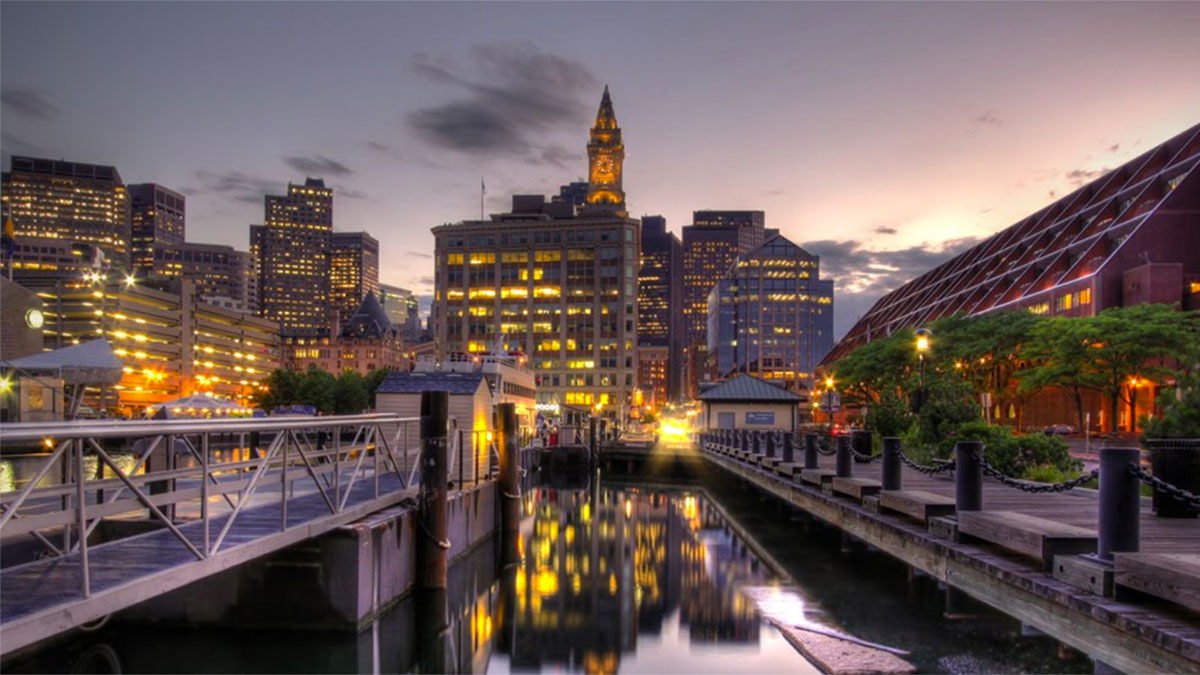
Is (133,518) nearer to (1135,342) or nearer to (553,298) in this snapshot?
(1135,342)

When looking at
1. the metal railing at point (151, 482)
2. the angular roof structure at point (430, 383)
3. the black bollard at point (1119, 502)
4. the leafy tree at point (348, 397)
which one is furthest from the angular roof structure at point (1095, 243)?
the metal railing at point (151, 482)

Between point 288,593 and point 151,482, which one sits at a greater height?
point 151,482

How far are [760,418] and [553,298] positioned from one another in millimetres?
114685

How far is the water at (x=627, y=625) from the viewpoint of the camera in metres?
14.5

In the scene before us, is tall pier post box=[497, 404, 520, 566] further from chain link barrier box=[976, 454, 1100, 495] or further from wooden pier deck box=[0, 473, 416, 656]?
chain link barrier box=[976, 454, 1100, 495]

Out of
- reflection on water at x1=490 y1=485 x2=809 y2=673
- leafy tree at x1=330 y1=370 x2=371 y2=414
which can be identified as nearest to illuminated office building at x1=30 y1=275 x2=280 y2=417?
leafy tree at x1=330 y1=370 x2=371 y2=414

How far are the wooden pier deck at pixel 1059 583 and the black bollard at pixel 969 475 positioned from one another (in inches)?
27.2

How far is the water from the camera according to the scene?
1445 cm

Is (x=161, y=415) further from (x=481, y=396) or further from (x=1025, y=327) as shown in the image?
(x=1025, y=327)

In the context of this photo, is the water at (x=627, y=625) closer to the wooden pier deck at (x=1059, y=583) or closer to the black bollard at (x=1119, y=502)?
the wooden pier deck at (x=1059, y=583)

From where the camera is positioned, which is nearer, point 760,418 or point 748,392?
point 760,418

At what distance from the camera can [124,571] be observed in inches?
414

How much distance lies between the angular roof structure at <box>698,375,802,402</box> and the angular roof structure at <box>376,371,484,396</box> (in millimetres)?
32745

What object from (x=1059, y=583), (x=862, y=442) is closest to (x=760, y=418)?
(x=862, y=442)
